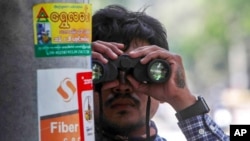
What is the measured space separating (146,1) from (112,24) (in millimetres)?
399

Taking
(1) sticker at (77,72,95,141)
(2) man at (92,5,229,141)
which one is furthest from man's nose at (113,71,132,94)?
(1) sticker at (77,72,95,141)

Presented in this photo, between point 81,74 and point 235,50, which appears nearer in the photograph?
point 81,74

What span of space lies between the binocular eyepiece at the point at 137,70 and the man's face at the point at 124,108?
90mm

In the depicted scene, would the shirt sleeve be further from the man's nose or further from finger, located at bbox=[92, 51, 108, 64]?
finger, located at bbox=[92, 51, 108, 64]

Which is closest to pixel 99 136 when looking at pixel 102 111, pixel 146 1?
pixel 102 111

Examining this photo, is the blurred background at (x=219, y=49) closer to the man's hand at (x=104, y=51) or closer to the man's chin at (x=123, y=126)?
the man's chin at (x=123, y=126)

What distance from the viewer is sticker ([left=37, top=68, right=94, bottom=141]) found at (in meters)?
1.77

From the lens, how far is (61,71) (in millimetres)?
1780

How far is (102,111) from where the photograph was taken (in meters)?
2.58

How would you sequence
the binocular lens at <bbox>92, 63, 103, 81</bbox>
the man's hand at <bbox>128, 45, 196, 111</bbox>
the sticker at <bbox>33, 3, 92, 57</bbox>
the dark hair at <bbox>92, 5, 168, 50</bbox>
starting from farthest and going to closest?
the dark hair at <bbox>92, 5, 168, 50</bbox> → the man's hand at <bbox>128, 45, 196, 111</bbox> → the binocular lens at <bbox>92, 63, 103, 81</bbox> → the sticker at <bbox>33, 3, 92, 57</bbox>

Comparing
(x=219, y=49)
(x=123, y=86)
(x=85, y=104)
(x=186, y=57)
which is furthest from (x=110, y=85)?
(x=219, y=49)

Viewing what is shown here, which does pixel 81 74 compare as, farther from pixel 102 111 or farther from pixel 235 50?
pixel 235 50

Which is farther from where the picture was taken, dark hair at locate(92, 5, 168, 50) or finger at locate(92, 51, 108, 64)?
dark hair at locate(92, 5, 168, 50)

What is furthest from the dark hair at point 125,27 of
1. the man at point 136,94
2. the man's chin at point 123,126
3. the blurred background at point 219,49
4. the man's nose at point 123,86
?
the blurred background at point 219,49
